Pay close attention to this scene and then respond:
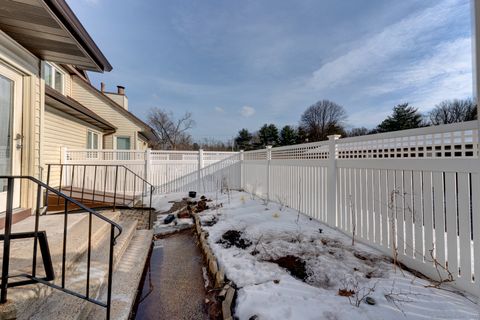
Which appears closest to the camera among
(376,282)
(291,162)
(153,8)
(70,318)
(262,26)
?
(70,318)

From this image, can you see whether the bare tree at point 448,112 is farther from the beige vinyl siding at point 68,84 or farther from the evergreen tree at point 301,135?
the beige vinyl siding at point 68,84

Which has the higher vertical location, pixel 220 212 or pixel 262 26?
pixel 262 26

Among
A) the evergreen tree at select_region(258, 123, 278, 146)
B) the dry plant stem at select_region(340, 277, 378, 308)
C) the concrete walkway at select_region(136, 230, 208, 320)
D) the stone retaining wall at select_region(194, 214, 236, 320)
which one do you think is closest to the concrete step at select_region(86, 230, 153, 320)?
the concrete walkway at select_region(136, 230, 208, 320)

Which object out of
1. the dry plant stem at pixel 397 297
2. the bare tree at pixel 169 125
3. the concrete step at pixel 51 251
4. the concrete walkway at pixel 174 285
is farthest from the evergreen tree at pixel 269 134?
the dry plant stem at pixel 397 297

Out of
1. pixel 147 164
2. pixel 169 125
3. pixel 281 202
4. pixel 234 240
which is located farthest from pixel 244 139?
pixel 234 240

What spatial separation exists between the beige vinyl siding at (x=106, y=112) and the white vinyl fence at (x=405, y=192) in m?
8.51

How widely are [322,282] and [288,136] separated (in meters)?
28.1

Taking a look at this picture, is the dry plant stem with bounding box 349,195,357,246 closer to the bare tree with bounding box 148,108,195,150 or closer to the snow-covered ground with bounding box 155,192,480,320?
the snow-covered ground with bounding box 155,192,480,320

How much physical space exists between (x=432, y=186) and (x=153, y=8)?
8773 mm

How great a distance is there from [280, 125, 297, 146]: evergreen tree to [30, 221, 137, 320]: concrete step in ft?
91.3

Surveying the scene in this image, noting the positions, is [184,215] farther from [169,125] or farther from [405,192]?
[169,125]

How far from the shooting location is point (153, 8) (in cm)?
727

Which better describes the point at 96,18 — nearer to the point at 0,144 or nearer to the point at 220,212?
the point at 0,144

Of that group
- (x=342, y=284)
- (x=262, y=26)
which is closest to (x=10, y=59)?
(x=342, y=284)
